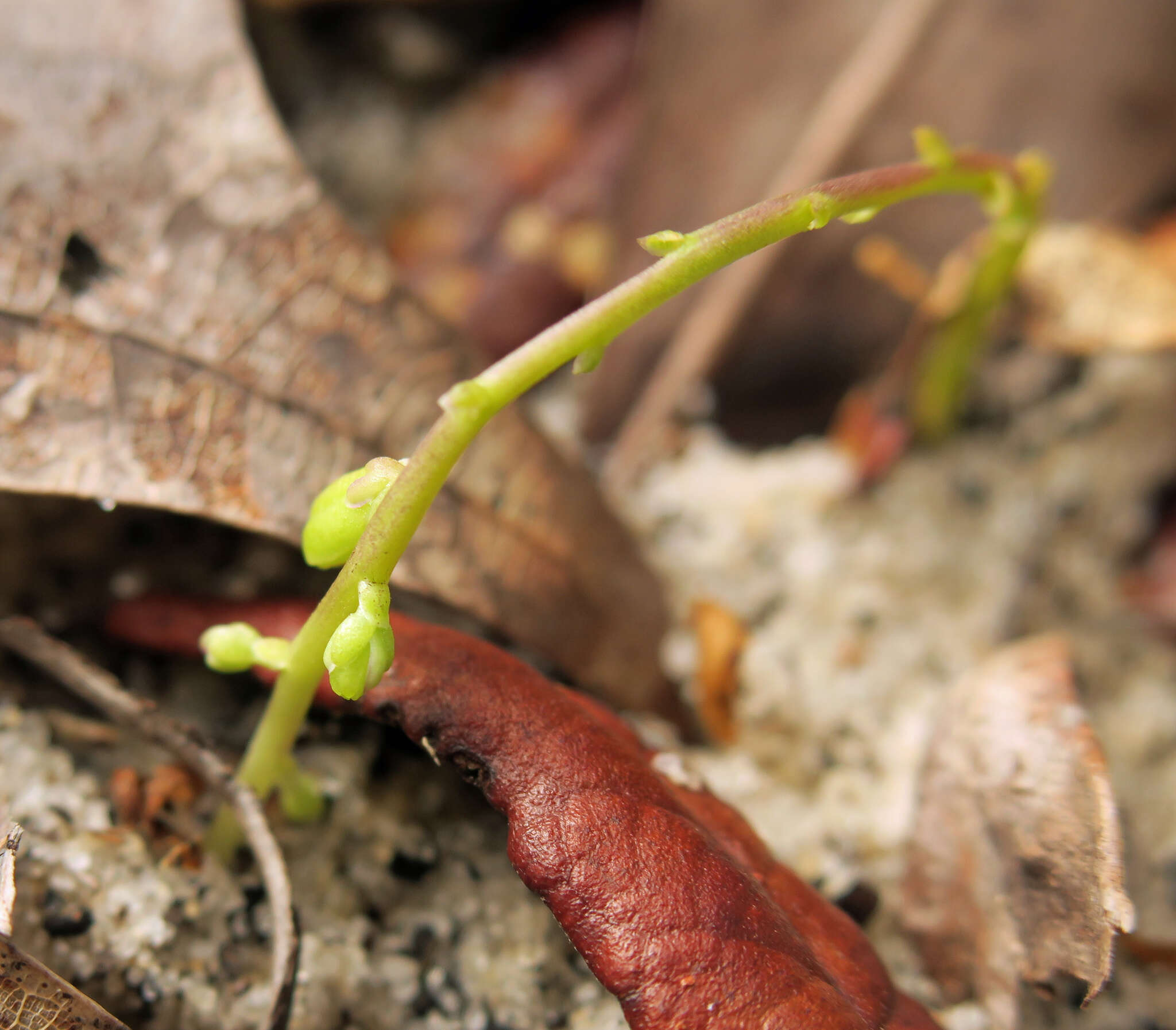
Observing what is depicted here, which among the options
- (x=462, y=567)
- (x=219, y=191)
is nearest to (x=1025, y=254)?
(x=462, y=567)

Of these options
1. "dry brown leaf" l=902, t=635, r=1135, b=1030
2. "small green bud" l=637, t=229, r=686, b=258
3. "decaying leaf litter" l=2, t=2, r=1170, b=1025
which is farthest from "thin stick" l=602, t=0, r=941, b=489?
"small green bud" l=637, t=229, r=686, b=258

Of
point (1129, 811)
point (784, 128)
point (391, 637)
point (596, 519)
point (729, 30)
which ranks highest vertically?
point (729, 30)

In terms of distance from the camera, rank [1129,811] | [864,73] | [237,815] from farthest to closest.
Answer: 1. [864,73]
2. [1129,811]
3. [237,815]

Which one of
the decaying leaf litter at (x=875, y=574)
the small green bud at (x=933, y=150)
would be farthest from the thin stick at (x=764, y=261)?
the small green bud at (x=933, y=150)

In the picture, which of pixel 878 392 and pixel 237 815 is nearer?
pixel 237 815

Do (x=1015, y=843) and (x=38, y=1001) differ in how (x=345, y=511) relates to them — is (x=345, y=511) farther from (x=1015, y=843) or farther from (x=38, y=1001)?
(x=1015, y=843)

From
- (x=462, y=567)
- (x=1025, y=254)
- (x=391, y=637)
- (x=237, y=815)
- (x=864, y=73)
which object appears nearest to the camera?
(x=391, y=637)

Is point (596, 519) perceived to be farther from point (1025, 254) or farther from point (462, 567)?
point (1025, 254)
